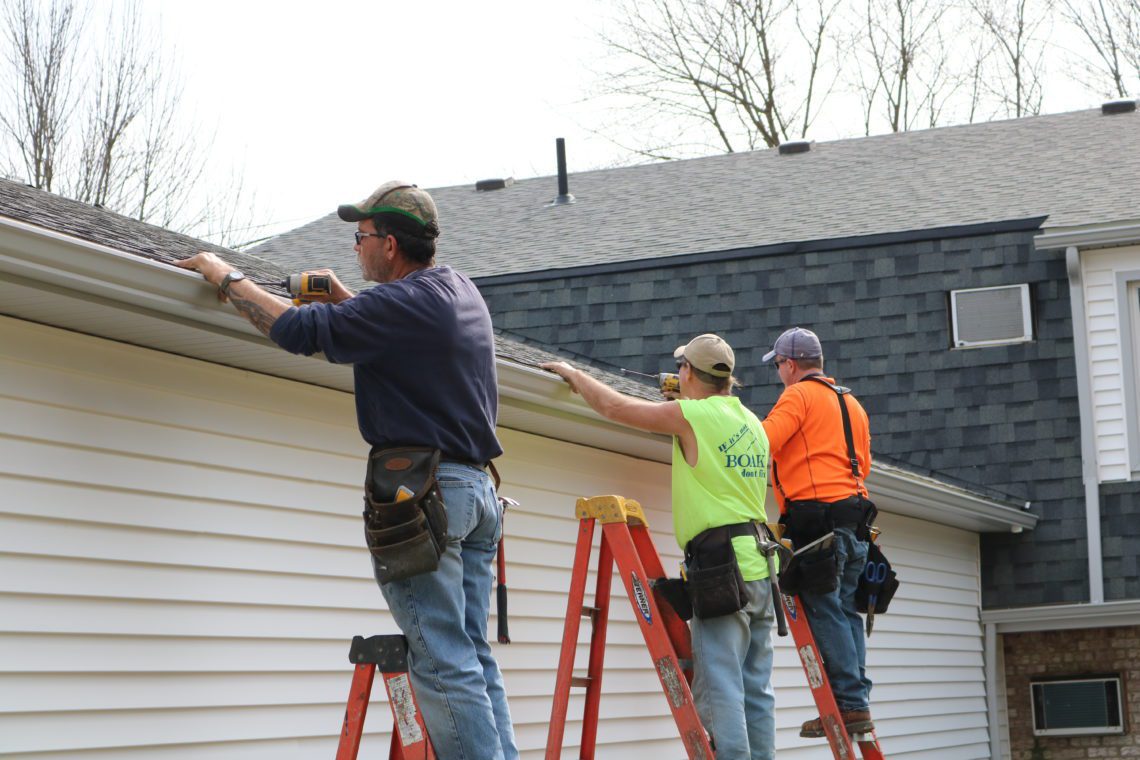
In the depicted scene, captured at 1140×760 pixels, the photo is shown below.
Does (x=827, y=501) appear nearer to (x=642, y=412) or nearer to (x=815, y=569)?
(x=815, y=569)

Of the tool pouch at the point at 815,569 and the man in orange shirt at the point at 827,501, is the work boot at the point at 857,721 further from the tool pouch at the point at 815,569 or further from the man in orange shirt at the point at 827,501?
the tool pouch at the point at 815,569

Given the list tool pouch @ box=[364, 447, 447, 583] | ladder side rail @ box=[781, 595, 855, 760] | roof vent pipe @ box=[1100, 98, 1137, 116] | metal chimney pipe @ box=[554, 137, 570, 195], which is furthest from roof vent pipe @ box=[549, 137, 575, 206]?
tool pouch @ box=[364, 447, 447, 583]

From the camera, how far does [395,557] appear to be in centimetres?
395

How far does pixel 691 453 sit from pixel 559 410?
0.91 metres

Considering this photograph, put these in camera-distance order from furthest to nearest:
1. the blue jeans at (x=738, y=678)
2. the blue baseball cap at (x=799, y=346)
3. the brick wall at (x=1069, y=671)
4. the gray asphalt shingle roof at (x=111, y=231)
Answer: the brick wall at (x=1069, y=671)
the blue baseball cap at (x=799, y=346)
the blue jeans at (x=738, y=678)
the gray asphalt shingle roof at (x=111, y=231)

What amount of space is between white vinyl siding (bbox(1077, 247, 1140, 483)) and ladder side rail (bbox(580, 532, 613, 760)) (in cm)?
682

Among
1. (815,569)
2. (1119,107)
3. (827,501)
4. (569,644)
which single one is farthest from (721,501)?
(1119,107)

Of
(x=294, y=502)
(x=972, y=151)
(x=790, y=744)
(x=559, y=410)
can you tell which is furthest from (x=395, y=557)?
(x=972, y=151)

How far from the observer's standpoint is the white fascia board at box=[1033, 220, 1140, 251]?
11320 millimetres

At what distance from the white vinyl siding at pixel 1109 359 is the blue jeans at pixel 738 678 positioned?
679 centimetres

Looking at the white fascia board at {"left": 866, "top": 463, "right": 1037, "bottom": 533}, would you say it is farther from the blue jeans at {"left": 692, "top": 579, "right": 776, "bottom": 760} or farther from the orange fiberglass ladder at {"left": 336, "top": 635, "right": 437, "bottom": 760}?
the orange fiberglass ladder at {"left": 336, "top": 635, "right": 437, "bottom": 760}

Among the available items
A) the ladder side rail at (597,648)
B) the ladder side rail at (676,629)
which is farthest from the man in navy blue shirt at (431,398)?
the ladder side rail at (597,648)

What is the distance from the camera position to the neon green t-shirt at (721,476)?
18.4 feet

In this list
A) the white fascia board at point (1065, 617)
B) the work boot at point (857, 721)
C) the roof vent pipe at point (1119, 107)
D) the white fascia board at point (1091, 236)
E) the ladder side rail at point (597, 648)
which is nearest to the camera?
the ladder side rail at point (597, 648)
